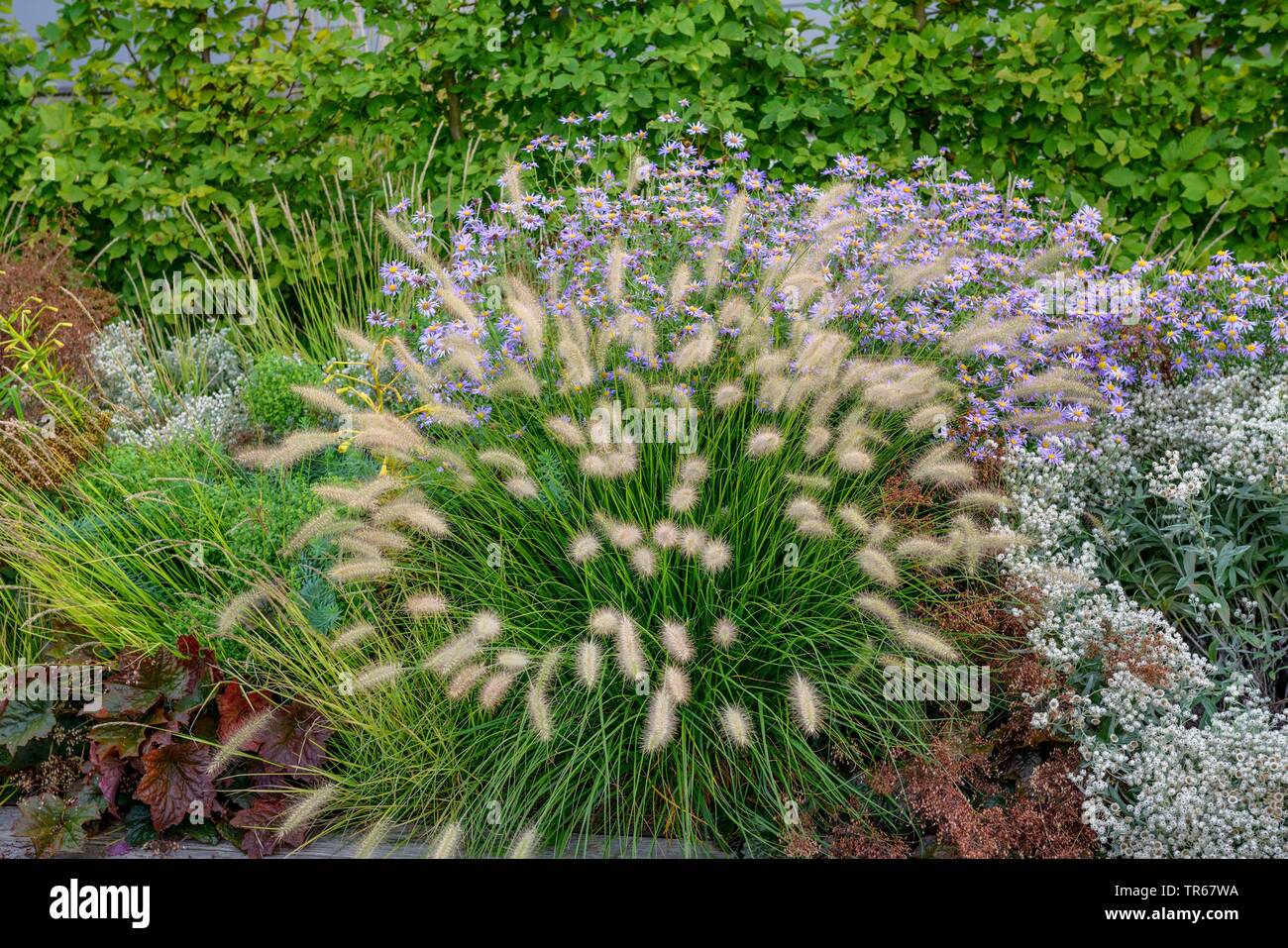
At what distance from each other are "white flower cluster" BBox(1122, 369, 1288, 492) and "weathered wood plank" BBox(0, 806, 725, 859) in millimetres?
2120

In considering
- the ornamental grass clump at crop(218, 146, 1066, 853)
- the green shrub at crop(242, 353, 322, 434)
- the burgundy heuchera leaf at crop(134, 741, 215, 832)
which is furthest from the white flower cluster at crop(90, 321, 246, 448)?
the burgundy heuchera leaf at crop(134, 741, 215, 832)

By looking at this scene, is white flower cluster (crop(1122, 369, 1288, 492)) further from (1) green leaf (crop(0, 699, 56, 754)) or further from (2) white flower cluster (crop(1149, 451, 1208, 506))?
(1) green leaf (crop(0, 699, 56, 754))

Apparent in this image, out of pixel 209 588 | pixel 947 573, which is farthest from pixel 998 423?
pixel 209 588

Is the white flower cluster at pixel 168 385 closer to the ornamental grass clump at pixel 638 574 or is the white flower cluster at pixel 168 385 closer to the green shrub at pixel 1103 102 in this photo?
the ornamental grass clump at pixel 638 574

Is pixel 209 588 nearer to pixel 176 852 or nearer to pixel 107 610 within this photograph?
pixel 107 610

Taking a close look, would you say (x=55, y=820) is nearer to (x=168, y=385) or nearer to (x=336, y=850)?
(x=336, y=850)

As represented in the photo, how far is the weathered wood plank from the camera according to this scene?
131 inches

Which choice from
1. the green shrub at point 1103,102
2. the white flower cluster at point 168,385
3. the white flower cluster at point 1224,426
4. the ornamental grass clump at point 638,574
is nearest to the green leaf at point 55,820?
the ornamental grass clump at point 638,574

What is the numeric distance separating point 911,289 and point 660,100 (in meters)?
2.02

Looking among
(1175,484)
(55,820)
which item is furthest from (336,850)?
(1175,484)

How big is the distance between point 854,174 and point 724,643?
8.65ft

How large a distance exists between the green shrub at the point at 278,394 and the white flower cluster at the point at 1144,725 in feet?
9.31

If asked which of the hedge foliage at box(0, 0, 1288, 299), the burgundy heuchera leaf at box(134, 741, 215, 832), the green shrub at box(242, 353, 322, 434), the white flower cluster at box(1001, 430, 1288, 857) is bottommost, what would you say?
the burgundy heuchera leaf at box(134, 741, 215, 832)

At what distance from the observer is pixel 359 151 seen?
623cm
